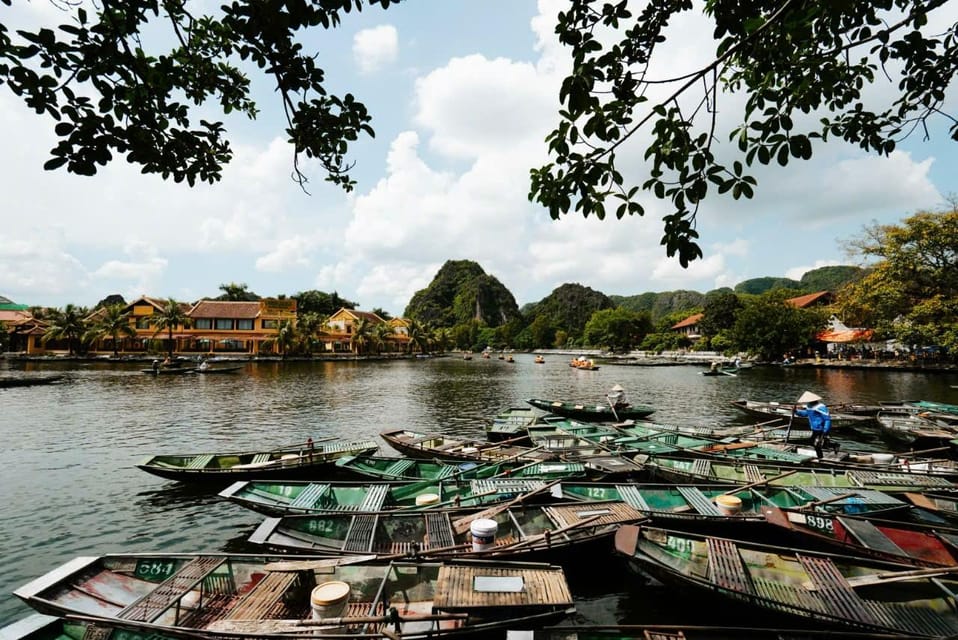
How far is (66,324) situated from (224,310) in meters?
19.4

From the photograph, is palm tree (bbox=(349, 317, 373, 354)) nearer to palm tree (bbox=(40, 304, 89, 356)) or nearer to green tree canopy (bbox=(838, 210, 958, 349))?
palm tree (bbox=(40, 304, 89, 356))

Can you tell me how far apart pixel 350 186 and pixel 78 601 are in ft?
22.5

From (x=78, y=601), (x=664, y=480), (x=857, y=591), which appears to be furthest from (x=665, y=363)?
(x=78, y=601)

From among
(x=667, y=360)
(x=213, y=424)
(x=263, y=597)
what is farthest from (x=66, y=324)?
(x=667, y=360)

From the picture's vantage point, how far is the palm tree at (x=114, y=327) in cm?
6206

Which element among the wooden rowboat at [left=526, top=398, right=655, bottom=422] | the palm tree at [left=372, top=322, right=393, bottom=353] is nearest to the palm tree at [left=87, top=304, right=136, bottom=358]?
the palm tree at [left=372, top=322, right=393, bottom=353]

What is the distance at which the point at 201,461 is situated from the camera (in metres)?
14.6

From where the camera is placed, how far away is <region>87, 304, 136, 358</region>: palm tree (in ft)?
204

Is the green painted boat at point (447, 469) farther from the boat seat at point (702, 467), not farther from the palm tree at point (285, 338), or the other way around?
the palm tree at point (285, 338)

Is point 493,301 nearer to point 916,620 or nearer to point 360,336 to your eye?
point 360,336

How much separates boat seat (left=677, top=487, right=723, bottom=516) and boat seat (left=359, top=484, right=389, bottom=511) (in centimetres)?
692

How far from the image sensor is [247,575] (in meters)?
6.98

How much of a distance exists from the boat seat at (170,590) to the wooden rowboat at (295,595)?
0.04ft

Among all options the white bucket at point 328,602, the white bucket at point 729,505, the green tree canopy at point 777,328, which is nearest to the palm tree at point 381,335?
the green tree canopy at point 777,328
